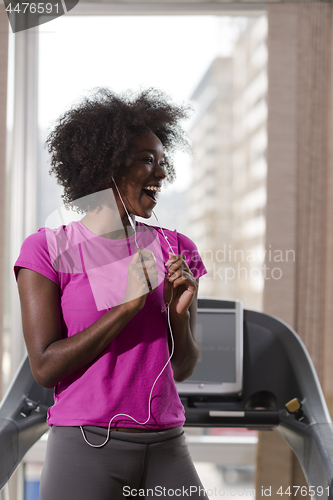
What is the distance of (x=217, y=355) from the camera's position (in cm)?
144

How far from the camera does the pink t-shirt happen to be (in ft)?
2.71

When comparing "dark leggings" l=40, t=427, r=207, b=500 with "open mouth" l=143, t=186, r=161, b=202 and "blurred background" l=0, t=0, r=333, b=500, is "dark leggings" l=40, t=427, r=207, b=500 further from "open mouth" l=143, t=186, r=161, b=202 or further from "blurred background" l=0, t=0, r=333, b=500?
"blurred background" l=0, t=0, r=333, b=500

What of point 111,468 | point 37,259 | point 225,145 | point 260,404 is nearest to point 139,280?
point 37,259

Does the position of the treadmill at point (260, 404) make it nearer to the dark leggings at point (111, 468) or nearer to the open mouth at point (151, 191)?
the dark leggings at point (111, 468)

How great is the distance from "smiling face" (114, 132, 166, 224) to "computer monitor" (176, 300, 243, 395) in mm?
623

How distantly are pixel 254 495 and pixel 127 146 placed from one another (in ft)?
5.55

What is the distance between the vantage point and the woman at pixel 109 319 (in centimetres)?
80

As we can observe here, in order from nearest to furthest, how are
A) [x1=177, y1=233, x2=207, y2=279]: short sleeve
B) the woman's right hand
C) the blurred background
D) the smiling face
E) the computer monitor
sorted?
the woman's right hand < the smiling face < [x1=177, y1=233, x2=207, y2=279]: short sleeve < the computer monitor < the blurred background

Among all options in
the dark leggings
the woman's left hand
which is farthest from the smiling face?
the dark leggings

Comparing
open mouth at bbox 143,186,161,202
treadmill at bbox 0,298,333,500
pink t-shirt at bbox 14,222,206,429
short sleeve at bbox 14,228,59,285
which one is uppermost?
open mouth at bbox 143,186,161,202

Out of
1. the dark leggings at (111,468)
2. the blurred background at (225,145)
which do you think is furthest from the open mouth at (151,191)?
the blurred background at (225,145)

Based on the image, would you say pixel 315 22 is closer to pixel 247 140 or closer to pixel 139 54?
pixel 247 140

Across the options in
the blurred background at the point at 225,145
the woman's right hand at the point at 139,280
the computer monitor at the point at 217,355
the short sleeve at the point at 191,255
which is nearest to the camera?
the woman's right hand at the point at 139,280

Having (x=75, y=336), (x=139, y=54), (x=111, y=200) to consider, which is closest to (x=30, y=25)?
(x=139, y=54)
